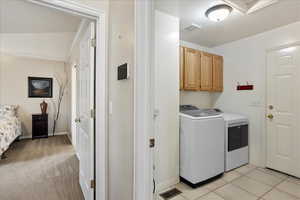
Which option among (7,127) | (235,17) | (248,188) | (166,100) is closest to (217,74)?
(235,17)

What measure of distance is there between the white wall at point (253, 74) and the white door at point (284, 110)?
11cm

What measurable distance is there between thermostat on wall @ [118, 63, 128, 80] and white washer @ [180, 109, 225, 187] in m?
1.26

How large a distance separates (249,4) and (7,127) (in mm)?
4690

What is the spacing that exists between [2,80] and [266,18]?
596 centimetres

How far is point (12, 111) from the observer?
379 cm

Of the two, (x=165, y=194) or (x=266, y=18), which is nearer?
(x=165, y=194)

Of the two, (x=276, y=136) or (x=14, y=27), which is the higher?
(x=14, y=27)

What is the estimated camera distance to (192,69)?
264cm

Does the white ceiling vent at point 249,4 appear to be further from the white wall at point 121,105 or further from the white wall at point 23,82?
the white wall at point 23,82

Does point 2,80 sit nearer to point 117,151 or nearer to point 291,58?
point 117,151

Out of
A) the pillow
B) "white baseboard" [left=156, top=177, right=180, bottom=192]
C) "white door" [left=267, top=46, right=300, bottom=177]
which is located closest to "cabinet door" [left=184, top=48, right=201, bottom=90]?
"white door" [left=267, top=46, right=300, bottom=177]

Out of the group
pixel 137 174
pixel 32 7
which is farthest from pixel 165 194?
pixel 32 7

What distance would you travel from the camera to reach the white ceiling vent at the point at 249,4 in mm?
1750

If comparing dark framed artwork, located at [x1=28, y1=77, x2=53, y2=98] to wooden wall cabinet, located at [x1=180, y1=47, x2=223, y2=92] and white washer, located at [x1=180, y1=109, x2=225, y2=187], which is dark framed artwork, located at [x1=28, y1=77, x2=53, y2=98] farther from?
white washer, located at [x1=180, y1=109, x2=225, y2=187]
